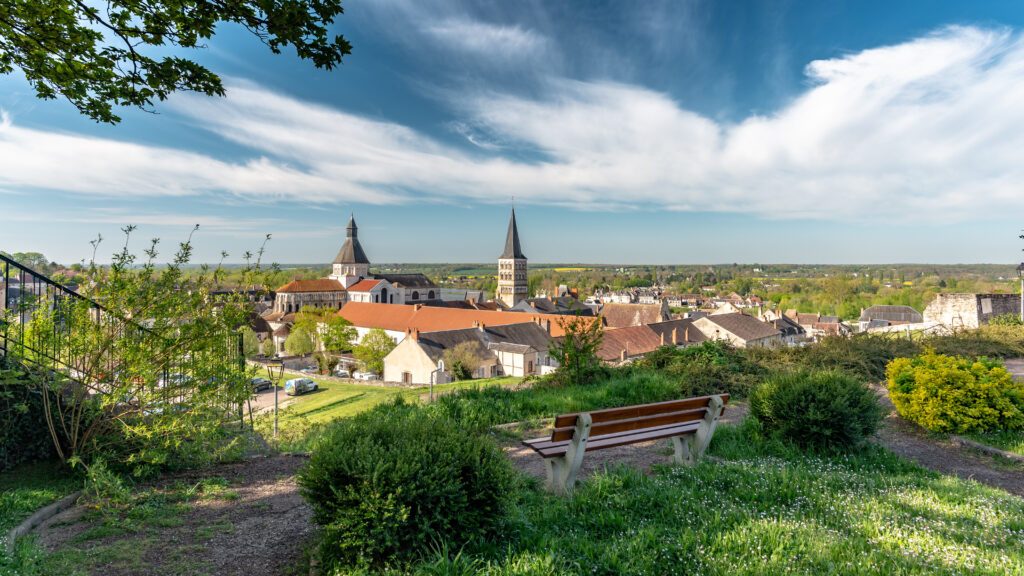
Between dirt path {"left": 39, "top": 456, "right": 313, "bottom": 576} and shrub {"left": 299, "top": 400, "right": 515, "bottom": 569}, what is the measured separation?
2.24ft

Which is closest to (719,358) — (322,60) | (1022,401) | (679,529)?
(1022,401)

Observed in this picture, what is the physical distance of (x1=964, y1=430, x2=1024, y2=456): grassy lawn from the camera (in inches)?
253

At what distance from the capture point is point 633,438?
486 cm

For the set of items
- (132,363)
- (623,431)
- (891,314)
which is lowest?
(891,314)

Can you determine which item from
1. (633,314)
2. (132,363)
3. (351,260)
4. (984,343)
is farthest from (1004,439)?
(351,260)

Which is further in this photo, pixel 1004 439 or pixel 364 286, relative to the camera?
pixel 364 286

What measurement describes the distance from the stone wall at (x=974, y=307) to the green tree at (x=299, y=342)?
50763 mm

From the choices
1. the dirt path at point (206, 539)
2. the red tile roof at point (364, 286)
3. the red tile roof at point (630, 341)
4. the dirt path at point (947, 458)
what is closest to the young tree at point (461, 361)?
the red tile roof at point (630, 341)

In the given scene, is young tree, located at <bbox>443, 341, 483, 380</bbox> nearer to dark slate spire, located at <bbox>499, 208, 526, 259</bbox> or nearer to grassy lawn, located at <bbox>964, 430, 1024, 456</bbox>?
grassy lawn, located at <bbox>964, 430, 1024, 456</bbox>

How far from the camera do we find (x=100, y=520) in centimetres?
416

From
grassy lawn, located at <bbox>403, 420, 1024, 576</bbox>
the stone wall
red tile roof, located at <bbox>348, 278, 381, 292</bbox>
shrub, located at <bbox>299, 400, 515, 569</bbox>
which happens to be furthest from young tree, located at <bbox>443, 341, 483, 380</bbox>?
red tile roof, located at <bbox>348, 278, 381, 292</bbox>

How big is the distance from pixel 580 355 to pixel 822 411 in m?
4.68

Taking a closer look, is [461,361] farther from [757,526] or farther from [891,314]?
[891,314]

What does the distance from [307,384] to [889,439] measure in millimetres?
33533
